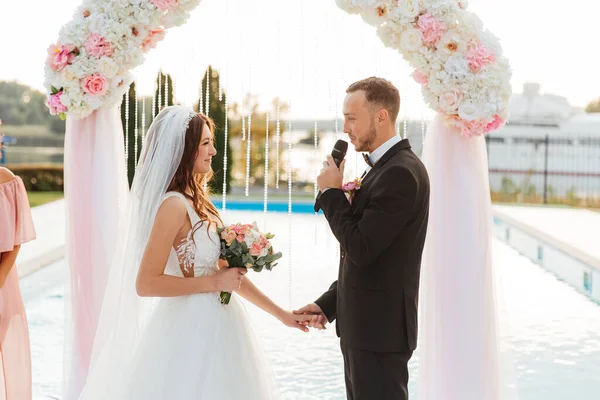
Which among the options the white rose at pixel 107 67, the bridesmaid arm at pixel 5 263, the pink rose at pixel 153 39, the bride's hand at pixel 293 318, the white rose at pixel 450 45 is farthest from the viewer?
the pink rose at pixel 153 39

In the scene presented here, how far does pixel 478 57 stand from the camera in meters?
2.93

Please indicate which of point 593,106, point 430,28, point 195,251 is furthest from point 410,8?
point 593,106

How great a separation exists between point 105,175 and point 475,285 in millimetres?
1824

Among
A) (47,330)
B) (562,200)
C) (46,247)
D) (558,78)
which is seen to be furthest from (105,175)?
(558,78)

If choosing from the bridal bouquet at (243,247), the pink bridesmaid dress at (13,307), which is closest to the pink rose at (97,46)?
the pink bridesmaid dress at (13,307)

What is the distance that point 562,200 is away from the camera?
48.6ft

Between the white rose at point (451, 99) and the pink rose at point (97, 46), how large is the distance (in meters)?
1.54

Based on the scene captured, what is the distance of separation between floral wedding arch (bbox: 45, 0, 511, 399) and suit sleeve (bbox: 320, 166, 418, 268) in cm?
62

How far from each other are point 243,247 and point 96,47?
1.38m

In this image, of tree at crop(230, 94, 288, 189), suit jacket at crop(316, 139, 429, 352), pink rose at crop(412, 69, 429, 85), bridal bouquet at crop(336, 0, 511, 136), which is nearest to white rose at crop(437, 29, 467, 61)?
bridal bouquet at crop(336, 0, 511, 136)

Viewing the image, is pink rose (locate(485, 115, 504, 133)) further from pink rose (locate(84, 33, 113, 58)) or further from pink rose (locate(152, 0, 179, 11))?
pink rose (locate(84, 33, 113, 58))

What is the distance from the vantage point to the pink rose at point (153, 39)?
11.2 feet

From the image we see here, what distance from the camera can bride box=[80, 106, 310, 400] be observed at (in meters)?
2.48

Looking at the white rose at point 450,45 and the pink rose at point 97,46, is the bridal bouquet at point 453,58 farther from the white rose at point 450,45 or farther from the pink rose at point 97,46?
the pink rose at point 97,46
